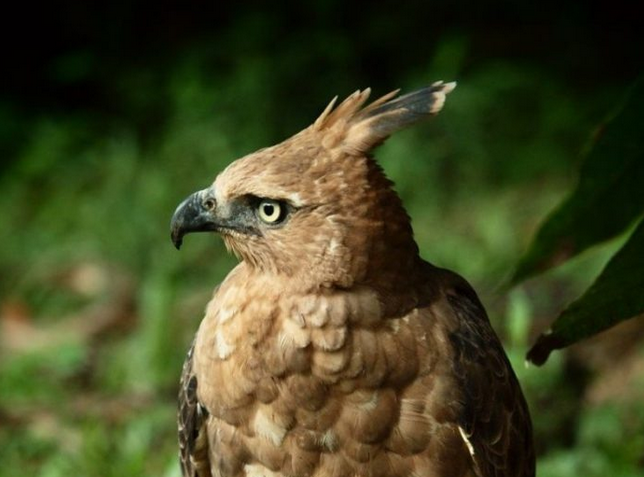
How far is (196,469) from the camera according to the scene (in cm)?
397

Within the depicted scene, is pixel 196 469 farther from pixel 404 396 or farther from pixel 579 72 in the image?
pixel 579 72

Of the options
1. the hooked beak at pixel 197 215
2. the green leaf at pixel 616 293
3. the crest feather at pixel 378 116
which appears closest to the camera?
the green leaf at pixel 616 293

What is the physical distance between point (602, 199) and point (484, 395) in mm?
736

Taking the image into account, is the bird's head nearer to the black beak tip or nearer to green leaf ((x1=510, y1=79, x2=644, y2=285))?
the black beak tip

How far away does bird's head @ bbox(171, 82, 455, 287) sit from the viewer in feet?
11.0

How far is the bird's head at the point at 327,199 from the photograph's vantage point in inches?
132

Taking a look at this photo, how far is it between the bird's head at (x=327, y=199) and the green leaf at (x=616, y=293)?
621mm

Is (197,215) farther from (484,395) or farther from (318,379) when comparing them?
(484,395)

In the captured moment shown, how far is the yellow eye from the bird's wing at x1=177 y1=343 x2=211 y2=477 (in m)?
0.66

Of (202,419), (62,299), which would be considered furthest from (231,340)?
(62,299)

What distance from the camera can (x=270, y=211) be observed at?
344cm


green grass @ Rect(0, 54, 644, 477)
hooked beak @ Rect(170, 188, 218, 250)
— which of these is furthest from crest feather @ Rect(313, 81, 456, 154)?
green grass @ Rect(0, 54, 644, 477)

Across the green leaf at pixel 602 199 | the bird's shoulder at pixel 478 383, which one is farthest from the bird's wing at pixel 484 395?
the green leaf at pixel 602 199

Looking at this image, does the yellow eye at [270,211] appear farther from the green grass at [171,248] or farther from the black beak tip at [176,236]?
the green grass at [171,248]
